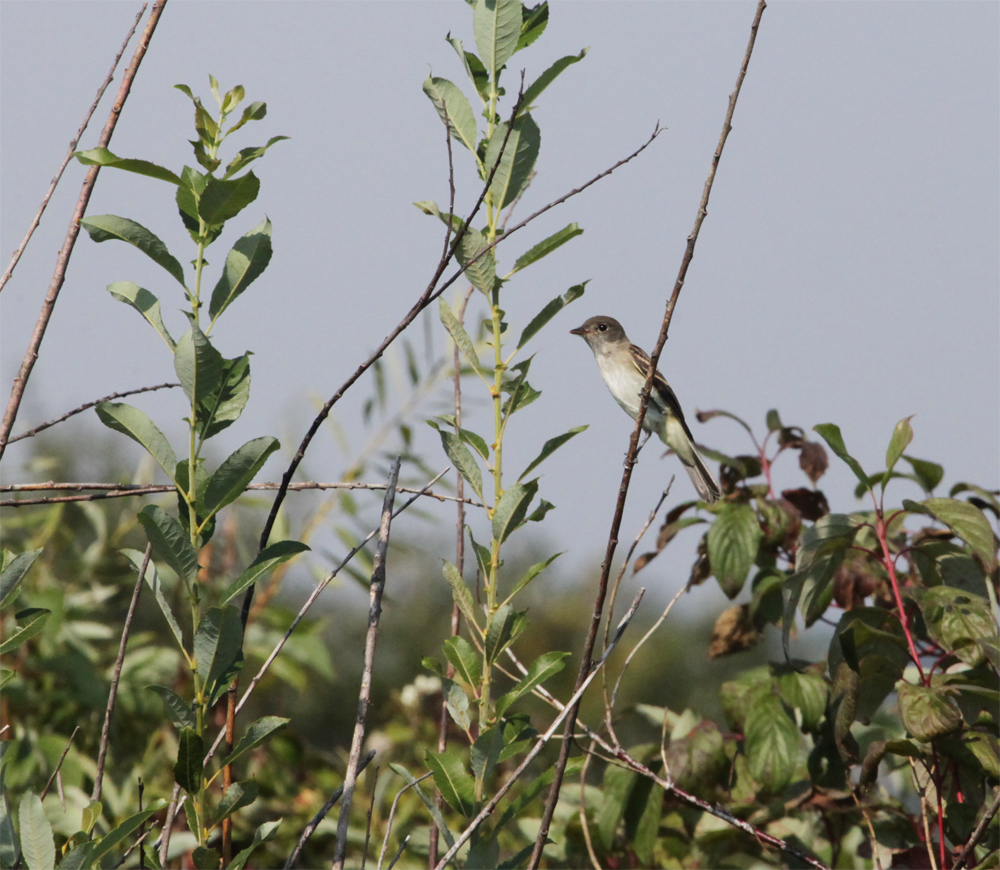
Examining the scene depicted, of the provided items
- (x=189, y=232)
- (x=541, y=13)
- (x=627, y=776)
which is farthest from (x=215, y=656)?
(x=627, y=776)

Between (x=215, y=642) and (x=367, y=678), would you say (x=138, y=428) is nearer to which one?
(x=215, y=642)

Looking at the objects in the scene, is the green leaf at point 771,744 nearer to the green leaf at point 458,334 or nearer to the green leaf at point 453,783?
the green leaf at point 453,783

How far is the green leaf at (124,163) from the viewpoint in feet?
5.07

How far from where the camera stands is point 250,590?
5.24ft

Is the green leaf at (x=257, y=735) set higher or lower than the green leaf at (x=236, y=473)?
lower

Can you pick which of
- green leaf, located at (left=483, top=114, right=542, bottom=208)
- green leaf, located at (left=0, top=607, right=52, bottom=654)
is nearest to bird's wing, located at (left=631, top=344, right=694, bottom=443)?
green leaf, located at (left=483, top=114, right=542, bottom=208)

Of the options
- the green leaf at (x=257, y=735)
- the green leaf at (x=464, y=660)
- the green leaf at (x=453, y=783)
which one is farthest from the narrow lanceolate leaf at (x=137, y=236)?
the green leaf at (x=453, y=783)

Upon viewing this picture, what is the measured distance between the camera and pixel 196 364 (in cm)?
150

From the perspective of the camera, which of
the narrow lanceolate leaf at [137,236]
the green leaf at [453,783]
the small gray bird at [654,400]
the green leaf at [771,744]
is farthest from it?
the small gray bird at [654,400]

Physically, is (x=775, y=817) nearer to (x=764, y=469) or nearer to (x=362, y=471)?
(x=764, y=469)

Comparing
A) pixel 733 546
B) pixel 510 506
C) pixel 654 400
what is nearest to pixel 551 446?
pixel 510 506

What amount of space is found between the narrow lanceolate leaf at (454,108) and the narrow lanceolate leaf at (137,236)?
2.18 ft

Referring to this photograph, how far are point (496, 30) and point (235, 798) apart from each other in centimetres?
147

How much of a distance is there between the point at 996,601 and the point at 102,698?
307cm
